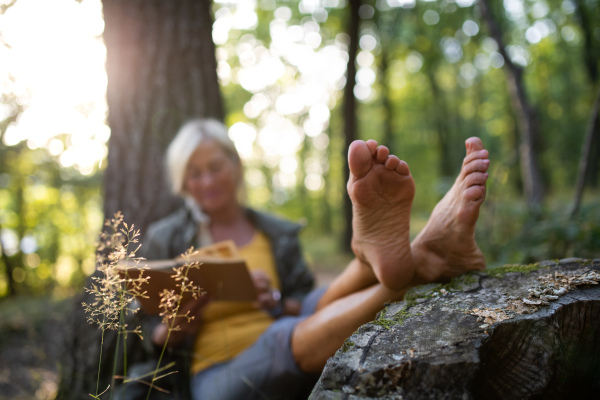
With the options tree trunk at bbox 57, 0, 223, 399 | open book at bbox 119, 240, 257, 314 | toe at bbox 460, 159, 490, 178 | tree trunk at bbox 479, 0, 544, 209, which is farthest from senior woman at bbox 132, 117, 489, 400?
tree trunk at bbox 479, 0, 544, 209

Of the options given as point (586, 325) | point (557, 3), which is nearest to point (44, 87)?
point (586, 325)

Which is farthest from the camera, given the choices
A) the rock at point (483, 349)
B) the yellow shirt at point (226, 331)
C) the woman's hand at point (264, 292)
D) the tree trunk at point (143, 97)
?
the tree trunk at point (143, 97)

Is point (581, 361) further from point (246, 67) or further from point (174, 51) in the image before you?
point (246, 67)

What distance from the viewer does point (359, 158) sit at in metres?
1.15

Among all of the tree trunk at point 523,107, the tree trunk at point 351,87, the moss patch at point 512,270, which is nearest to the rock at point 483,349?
the moss patch at point 512,270

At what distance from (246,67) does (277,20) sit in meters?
2.27

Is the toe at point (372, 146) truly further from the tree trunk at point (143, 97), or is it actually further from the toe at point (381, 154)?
the tree trunk at point (143, 97)

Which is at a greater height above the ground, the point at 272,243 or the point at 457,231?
the point at 457,231

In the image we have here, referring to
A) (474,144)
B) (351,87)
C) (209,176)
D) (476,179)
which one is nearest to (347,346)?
(476,179)

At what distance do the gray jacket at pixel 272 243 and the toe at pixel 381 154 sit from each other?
111cm

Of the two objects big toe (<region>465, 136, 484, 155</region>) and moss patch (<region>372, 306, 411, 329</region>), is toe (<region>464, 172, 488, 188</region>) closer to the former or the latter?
big toe (<region>465, 136, 484, 155</region>)

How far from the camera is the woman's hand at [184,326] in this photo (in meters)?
1.53

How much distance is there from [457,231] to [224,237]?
4.63 feet

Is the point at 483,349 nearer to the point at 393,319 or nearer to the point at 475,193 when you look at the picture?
the point at 393,319
